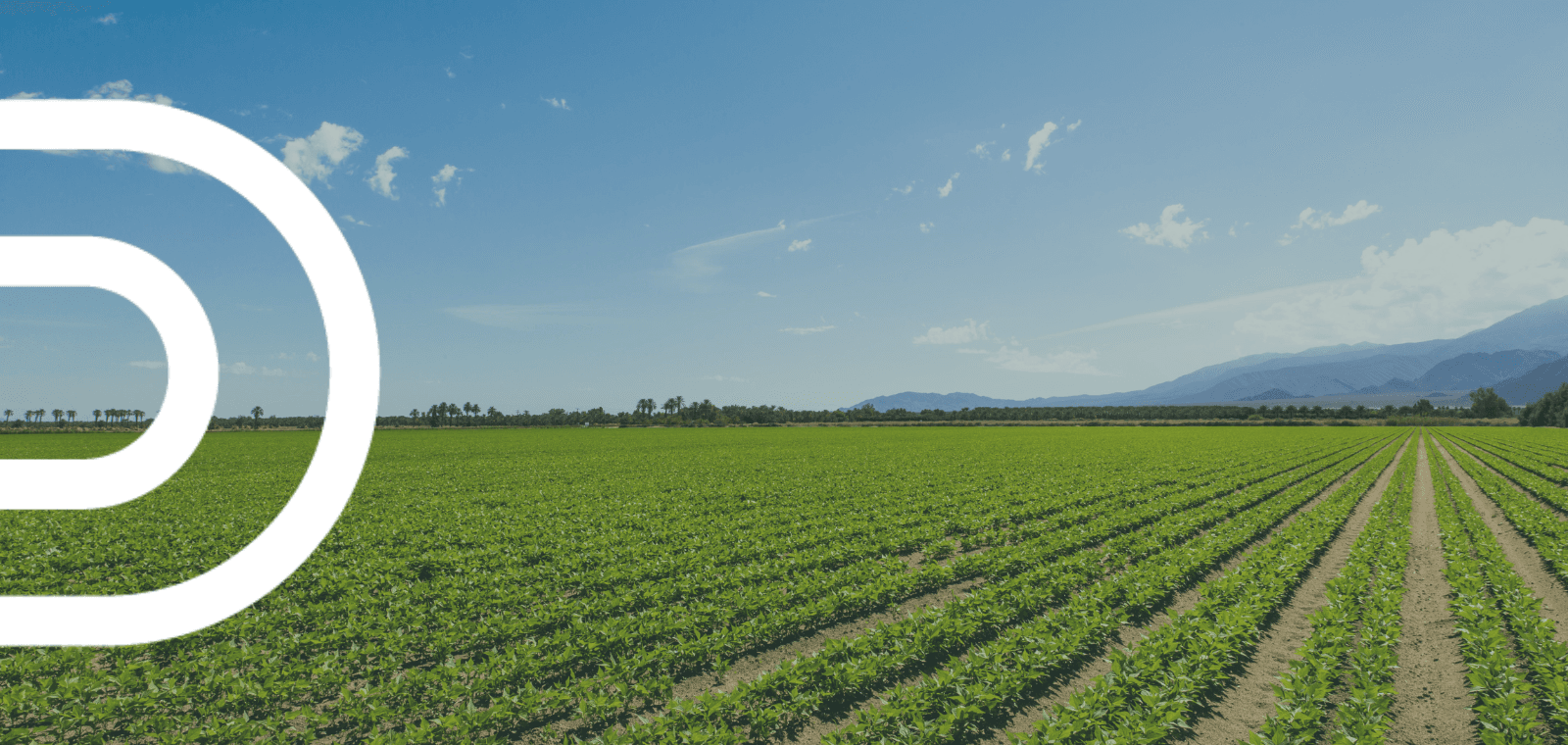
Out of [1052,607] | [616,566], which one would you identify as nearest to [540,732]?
[616,566]

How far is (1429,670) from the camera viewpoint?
424 inches

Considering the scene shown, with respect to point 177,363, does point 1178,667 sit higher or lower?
lower

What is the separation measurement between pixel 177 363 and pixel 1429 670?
1783 centimetres

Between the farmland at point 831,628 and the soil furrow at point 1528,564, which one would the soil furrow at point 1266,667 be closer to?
the farmland at point 831,628

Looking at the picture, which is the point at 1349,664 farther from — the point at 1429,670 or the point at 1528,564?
the point at 1528,564

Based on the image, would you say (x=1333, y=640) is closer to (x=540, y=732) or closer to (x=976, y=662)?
(x=976, y=662)

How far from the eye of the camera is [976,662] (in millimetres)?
9656

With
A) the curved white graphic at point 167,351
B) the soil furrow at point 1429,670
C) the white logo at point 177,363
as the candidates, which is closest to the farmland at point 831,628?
the soil furrow at point 1429,670

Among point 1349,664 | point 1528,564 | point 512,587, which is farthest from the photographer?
point 1528,564

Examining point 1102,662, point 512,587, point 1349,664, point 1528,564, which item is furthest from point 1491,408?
point 512,587

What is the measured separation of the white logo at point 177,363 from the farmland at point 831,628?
3465mm

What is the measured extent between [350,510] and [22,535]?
8954 mm

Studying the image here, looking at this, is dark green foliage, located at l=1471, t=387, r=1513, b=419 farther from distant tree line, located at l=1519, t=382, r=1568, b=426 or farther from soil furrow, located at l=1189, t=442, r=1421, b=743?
soil furrow, located at l=1189, t=442, r=1421, b=743

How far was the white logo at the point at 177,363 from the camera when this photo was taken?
4.72 metres
